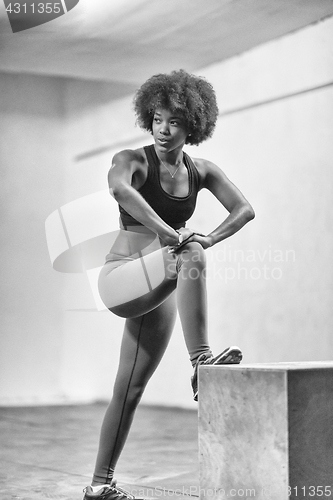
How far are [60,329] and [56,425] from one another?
1.56 m

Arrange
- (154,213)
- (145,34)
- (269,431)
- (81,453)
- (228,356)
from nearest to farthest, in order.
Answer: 1. (269,431)
2. (228,356)
3. (154,213)
4. (81,453)
5. (145,34)

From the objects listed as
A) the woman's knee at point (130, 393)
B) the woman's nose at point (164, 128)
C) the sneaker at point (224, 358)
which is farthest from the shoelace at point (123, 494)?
the woman's nose at point (164, 128)

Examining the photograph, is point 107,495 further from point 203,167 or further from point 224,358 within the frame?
point 203,167

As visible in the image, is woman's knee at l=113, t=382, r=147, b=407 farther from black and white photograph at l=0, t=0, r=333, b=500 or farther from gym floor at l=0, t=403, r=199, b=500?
gym floor at l=0, t=403, r=199, b=500

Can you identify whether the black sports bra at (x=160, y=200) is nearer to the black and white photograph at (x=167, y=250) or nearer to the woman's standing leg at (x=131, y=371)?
the black and white photograph at (x=167, y=250)

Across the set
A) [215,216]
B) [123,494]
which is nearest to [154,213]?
[123,494]

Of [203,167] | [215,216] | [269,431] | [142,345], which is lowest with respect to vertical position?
[269,431]

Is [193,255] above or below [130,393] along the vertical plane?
above

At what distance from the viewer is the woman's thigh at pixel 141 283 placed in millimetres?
2256

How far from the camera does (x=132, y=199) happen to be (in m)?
2.29

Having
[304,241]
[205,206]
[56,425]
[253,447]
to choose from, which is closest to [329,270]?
[304,241]

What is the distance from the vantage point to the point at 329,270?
4.82 metres

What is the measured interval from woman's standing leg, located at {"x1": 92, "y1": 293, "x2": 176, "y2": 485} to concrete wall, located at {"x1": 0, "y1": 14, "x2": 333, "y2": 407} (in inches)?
101

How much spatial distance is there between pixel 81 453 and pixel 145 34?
2.98 metres
